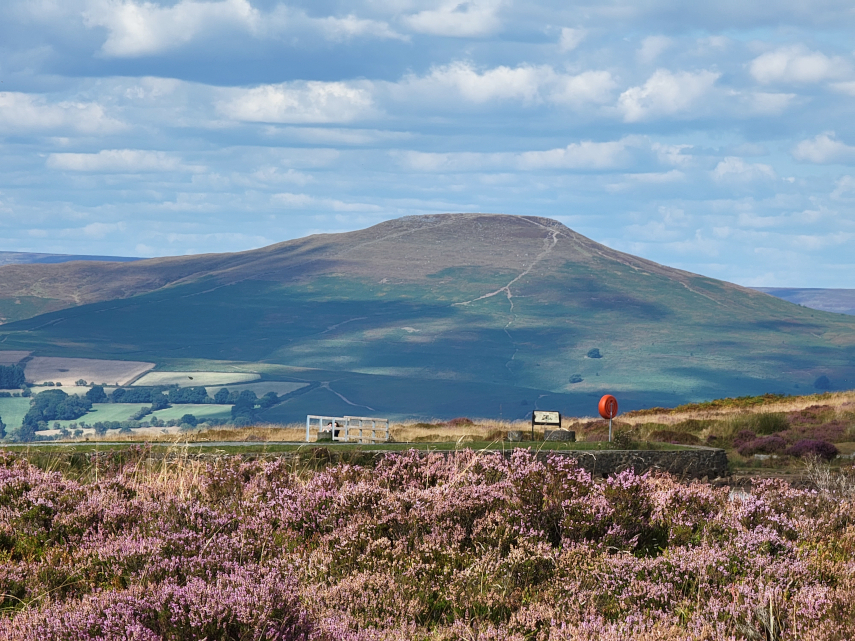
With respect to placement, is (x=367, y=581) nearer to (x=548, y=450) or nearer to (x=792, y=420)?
(x=548, y=450)

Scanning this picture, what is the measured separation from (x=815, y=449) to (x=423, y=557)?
69.7 feet

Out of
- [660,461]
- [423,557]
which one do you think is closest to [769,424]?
[660,461]

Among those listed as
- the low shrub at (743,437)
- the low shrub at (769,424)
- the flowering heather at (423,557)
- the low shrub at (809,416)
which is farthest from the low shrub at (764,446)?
the flowering heather at (423,557)

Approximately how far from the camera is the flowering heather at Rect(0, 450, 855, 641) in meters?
5.42

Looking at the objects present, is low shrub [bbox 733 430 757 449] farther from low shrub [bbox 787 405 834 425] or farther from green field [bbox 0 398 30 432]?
green field [bbox 0 398 30 432]

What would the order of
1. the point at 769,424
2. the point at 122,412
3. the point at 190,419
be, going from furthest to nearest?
the point at 122,412
the point at 190,419
the point at 769,424

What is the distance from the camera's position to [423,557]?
23.2ft

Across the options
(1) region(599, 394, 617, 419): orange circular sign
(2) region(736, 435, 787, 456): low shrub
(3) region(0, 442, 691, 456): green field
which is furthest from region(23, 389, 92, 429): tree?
(1) region(599, 394, 617, 419): orange circular sign

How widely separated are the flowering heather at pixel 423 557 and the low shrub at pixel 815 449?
1686 centimetres

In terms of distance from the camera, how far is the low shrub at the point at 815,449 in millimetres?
25328

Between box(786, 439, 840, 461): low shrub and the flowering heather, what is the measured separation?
1686 centimetres

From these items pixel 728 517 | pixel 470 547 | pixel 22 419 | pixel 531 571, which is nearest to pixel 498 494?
pixel 470 547

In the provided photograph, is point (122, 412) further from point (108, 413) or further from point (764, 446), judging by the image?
point (764, 446)

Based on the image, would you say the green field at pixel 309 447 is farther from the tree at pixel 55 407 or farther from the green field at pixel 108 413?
the tree at pixel 55 407
